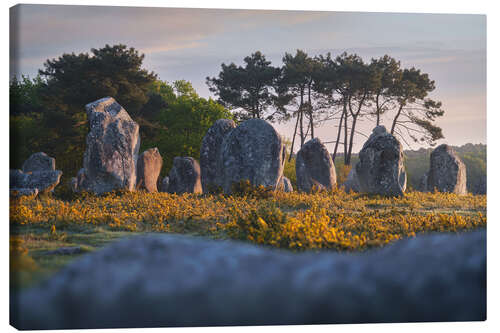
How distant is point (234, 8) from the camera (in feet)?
27.8

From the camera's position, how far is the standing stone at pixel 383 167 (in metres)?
16.1

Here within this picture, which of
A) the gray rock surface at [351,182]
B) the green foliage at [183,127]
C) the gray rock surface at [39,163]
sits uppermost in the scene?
the green foliage at [183,127]

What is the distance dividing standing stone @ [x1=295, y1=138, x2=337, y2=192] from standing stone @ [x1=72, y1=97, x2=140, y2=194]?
25.8 feet

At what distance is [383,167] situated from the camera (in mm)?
16266

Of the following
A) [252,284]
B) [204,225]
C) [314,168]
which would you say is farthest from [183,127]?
[252,284]

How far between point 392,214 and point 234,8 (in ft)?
17.5

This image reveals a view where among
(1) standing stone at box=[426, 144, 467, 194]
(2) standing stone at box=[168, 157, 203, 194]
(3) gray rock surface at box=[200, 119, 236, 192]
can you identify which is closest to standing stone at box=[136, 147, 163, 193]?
(2) standing stone at box=[168, 157, 203, 194]

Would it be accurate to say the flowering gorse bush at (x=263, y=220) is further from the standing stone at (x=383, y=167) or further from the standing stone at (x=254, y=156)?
the standing stone at (x=383, y=167)

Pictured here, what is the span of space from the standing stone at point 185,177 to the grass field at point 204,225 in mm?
7942

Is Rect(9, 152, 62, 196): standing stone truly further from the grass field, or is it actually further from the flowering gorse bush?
the flowering gorse bush

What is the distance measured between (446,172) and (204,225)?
13.7m

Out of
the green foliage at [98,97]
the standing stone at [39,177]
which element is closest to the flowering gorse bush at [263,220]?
the standing stone at [39,177]

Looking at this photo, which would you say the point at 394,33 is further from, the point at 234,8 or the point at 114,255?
the point at 114,255

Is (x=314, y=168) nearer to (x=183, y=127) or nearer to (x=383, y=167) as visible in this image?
(x=383, y=167)
